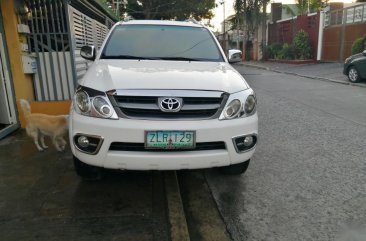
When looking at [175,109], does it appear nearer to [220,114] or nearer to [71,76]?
[220,114]

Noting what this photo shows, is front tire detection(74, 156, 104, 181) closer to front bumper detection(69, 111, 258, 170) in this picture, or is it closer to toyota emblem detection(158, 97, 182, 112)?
front bumper detection(69, 111, 258, 170)

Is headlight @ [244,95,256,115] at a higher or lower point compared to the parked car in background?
higher

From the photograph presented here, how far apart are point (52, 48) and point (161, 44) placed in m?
2.75

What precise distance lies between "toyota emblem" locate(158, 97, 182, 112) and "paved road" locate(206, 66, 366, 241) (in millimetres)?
1024

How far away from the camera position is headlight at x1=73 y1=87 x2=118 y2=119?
2.95 m

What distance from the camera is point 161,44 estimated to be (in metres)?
4.41

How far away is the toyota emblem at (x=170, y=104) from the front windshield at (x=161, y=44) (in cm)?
129

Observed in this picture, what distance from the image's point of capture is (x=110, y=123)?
2895mm

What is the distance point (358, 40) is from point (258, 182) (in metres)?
15.7

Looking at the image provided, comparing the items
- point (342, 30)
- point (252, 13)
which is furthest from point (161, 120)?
point (252, 13)

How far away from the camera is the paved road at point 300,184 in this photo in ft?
9.37

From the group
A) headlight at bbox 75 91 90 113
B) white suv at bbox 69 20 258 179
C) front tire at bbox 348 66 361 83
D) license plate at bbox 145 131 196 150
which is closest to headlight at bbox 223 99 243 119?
white suv at bbox 69 20 258 179

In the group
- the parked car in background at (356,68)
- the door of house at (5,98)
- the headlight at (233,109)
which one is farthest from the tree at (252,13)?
the headlight at (233,109)

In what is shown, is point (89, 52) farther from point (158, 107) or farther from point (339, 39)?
point (339, 39)
